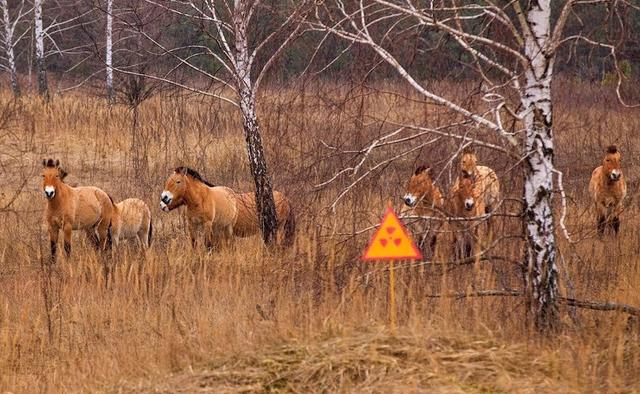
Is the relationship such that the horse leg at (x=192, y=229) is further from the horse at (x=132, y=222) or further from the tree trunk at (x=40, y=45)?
the tree trunk at (x=40, y=45)

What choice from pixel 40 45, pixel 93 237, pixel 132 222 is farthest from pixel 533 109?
pixel 40 45

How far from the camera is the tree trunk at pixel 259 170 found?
14844 millimetres

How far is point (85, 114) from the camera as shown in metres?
26.2

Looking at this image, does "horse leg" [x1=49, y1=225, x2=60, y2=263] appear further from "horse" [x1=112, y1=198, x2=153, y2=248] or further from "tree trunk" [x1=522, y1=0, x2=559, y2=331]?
"tree trunk" [x1=522, y1=0, x2=559, y2=331]

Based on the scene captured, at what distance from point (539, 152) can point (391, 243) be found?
4.67 feet

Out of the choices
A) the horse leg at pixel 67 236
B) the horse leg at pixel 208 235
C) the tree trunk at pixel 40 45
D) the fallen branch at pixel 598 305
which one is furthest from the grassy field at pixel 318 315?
the tree trunk at pixel 40 45

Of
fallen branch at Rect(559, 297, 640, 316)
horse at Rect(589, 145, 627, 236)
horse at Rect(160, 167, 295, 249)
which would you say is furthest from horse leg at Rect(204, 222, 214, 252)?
fallen branch at Rect(559, 297, 640, 316)

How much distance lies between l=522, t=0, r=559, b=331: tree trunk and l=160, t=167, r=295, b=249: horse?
258 inches

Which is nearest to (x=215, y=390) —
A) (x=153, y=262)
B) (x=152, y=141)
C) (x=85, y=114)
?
(x=153, y=262)

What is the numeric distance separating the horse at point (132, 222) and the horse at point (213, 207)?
1202mm

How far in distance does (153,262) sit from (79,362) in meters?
3.84

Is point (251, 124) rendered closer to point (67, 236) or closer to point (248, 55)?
point (248, 55)

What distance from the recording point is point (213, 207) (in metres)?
16.0

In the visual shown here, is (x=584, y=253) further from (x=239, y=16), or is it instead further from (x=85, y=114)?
(x=85, y=114)
